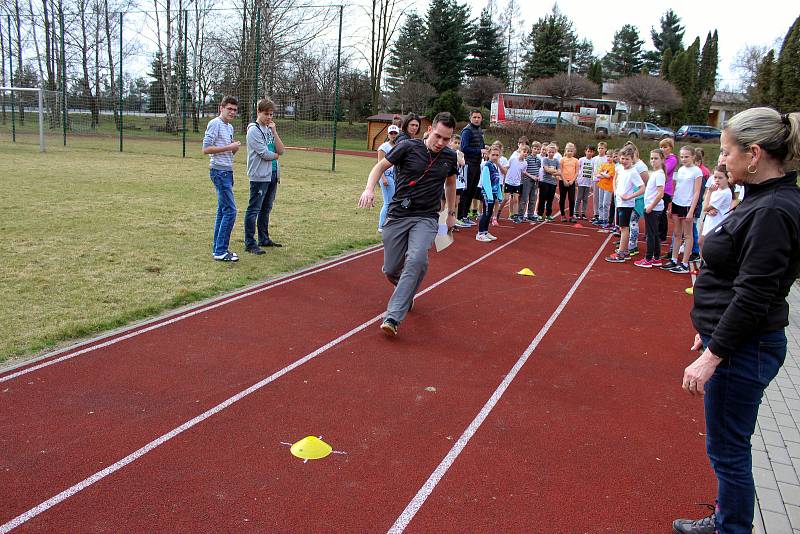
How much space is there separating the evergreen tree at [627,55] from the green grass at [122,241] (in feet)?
225

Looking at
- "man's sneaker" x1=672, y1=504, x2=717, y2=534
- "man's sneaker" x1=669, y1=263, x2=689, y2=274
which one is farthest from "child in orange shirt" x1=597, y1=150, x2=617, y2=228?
"man's sneaker" x1=672, y1=504, x2=717, y2=534

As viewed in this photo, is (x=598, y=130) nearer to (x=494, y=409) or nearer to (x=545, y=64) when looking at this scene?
(x=545, y=64)

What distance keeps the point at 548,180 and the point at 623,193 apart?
4.54m

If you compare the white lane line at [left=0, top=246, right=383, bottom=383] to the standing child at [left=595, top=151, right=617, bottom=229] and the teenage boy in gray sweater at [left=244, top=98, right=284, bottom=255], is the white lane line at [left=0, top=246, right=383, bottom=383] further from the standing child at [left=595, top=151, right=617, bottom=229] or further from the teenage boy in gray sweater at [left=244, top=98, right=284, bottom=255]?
the standing child at [left=595, top=151, right=617, bottom=229]

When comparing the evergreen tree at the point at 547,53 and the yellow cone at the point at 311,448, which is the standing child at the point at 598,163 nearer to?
the yellow cone at the point at 311,448

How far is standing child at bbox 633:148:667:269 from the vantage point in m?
10.1

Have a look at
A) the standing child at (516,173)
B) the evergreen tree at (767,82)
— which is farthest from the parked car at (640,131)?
the standing child at (516,173)

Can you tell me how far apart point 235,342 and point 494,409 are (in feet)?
8.06

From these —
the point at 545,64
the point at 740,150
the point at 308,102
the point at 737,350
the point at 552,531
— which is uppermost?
the point at 545,64

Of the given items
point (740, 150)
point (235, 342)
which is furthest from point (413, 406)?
point (740, 150)

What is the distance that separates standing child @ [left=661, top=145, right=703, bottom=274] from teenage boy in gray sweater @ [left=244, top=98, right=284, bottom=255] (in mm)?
6110

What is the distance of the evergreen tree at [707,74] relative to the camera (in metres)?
60.6

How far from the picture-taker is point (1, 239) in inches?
348

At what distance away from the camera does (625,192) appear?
10.8 m
